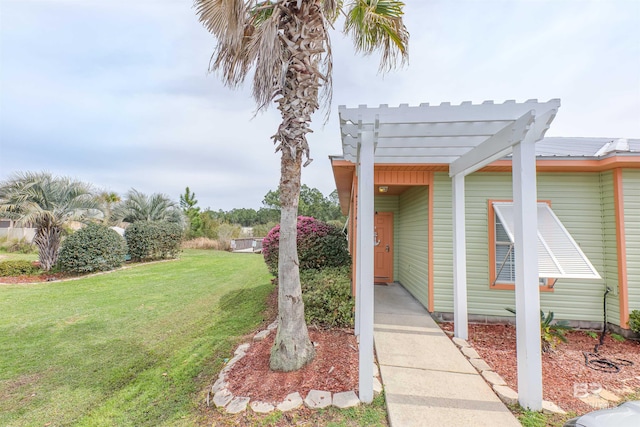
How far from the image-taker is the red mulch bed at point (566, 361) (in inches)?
136

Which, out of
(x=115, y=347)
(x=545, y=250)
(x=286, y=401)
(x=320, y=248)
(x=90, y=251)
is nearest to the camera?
(x=286, y=401)

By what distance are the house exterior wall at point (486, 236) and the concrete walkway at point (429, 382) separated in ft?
4.29

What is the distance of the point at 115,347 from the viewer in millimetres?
4859

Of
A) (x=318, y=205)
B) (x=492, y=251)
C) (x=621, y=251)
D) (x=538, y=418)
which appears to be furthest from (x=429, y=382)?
(x=318, y=205)

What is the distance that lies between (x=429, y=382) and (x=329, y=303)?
215 cm

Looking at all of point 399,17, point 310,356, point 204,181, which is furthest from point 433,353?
point 204,181

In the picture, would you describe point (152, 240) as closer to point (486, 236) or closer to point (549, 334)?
point (486, 236)

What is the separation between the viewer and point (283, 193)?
12.7ft

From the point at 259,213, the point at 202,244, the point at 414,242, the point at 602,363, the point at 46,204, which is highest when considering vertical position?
the point at 259,213

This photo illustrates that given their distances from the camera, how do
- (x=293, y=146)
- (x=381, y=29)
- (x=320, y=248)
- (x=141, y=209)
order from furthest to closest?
(x=141, y=209) < (x=320, y=248) < (x=381, y=29) < (x=293, y=146)

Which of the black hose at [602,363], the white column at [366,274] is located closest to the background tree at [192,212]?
the white column at [366,274]

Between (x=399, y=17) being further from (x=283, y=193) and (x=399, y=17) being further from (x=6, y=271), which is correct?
(x=6, y=271)

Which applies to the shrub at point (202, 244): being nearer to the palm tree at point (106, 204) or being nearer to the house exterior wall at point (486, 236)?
the palm tree at point (106, 204)

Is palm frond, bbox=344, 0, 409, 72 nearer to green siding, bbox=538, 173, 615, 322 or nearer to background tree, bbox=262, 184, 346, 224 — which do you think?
green siding, bbox=538, 173, 615, 322
